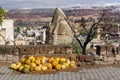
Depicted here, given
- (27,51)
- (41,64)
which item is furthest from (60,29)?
(41,64)

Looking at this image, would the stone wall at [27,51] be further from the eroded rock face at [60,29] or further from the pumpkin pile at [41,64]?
the eroded rock face at [60,29]

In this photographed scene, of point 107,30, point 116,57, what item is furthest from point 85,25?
point 116,57

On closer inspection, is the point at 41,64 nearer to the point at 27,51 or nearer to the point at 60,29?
the point at 27,51

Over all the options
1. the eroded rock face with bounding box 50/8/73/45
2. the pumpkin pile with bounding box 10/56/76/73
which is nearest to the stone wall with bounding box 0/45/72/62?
the pumpkin pile with bounding box 10/56/76/73

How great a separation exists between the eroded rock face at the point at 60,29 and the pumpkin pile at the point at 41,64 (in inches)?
360

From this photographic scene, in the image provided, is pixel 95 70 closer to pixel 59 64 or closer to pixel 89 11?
pixel 59 64

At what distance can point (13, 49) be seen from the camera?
12.9m

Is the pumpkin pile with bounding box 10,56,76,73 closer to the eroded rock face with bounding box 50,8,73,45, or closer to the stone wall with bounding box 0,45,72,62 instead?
the stone wall with bounding box 0,45,72,62

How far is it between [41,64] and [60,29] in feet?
34.5

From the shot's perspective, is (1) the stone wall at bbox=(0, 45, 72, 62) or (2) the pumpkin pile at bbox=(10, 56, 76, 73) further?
(1) the stone wall at bbox=(0, 45, 72, 62)

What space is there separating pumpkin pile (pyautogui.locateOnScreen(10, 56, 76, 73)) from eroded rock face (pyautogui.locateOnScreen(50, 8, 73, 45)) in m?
9.15

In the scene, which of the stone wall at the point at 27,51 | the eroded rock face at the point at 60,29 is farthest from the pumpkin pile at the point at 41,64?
the eroded rock face at the point at 60,29

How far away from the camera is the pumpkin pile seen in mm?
11230

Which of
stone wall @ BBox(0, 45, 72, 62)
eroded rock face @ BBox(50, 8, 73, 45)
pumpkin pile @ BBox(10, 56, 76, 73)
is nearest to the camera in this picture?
pumpkin pile @ BBox(10, 56, 76, 73)
